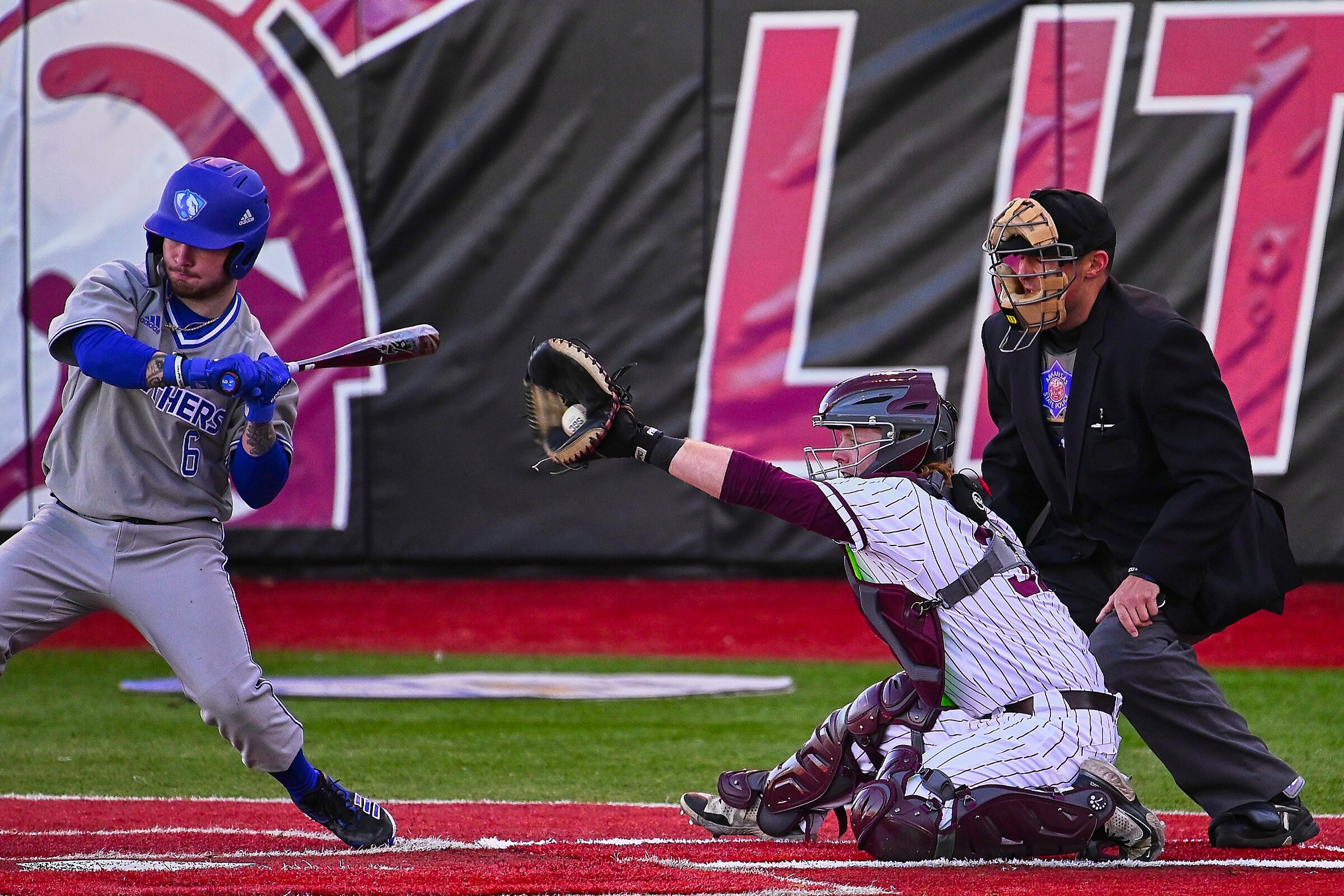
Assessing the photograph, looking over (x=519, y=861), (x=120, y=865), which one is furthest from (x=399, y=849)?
(x=120, y=865)

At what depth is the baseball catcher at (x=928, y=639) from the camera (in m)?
3.81

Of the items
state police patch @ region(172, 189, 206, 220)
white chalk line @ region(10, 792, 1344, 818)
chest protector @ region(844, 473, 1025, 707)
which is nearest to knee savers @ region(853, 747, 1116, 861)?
chest protector @ region(844, 473, 1025, 707)

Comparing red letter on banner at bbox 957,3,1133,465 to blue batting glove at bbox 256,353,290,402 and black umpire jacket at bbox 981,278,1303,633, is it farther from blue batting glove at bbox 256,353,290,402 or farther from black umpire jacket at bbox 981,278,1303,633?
blue batting glove at bbox 256,353,290,402

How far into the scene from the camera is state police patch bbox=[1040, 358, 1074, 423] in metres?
4.53

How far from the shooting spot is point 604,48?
1097cm

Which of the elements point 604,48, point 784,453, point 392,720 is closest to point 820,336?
point 784,453

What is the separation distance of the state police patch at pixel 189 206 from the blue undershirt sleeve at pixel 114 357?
1.18 feet

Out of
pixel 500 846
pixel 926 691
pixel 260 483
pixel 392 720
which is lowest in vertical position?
pixel 392 720

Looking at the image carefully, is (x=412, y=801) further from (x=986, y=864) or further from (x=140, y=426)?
(x=986, y=864)

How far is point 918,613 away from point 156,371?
1.95 metres

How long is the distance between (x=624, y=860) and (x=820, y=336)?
7.22m

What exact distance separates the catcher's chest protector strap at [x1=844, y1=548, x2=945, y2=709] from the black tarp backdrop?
6.82m

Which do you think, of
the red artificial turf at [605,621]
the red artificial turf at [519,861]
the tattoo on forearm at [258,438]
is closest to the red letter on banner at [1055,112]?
the red artificial turf at [605,621]

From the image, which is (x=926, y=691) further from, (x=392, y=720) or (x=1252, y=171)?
(x=1252, y=171)
